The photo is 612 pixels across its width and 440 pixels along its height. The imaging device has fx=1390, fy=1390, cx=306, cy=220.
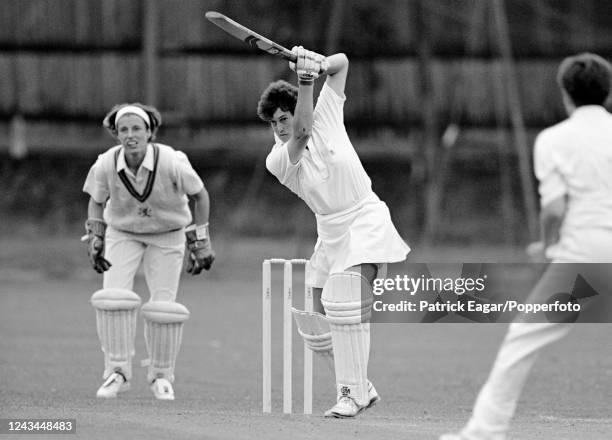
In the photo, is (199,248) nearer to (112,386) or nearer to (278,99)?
(112,386)

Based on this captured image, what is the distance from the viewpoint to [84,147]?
22.2 meters

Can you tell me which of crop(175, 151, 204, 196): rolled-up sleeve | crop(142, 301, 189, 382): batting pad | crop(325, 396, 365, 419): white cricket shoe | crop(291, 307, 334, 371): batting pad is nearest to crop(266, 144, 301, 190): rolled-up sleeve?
crop(291, 307, 334, 371): batting pad

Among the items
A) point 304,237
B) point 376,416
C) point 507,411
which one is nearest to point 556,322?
point 507,411

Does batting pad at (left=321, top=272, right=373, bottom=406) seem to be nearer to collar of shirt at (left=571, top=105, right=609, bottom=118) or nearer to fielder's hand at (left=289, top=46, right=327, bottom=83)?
fielder's hand at (left=289, top=46, right=327, bottom=83)

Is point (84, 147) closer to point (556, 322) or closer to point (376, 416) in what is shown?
point (376, 416)

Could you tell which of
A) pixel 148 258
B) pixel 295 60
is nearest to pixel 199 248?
pixel 148 258

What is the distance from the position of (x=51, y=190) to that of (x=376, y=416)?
15018mm

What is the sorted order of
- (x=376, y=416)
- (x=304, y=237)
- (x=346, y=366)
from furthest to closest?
(x=304, y=237), (x=376, y=416), (x=346, y=366)

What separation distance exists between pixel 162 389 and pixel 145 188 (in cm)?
136

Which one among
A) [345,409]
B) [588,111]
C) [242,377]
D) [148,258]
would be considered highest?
[588,111]

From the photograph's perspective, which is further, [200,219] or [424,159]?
[424,159]

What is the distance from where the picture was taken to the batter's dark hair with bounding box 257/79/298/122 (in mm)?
7738

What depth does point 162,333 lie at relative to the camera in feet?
30.7

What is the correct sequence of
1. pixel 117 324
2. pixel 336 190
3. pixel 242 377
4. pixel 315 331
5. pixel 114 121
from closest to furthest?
pixel 336 190, pixel 315 331, pixel 114 121, pixel 117 324, pixel 242 377
